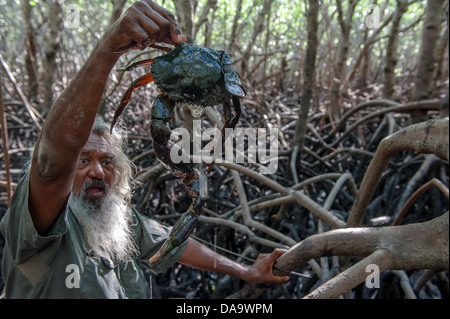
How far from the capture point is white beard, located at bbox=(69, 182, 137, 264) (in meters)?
1.71

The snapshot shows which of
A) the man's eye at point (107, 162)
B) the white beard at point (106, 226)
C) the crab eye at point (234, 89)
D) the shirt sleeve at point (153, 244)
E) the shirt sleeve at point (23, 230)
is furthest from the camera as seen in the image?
the shirt sleeve at point (153, 244)

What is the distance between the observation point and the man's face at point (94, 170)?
68.6 inches

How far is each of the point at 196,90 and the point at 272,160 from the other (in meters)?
2.54

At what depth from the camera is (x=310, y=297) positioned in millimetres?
1226

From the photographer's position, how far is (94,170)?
174 centimetres

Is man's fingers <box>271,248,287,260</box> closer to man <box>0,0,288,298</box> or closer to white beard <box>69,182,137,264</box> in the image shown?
man <box>0,0,288,298</box>

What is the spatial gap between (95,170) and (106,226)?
265 millimetres

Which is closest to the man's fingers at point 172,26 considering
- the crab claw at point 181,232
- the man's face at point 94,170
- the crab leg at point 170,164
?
the crab leg at point 170,164

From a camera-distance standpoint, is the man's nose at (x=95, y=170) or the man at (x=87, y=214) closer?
the man at (x=87, y=214)

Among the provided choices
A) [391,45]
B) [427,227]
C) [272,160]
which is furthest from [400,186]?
[427,227]

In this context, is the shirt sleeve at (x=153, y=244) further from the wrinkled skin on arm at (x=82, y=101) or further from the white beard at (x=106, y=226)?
the wrinkled skin on arm at (x=82, y=101)

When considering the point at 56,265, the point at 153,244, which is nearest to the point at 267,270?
the point at 153,244

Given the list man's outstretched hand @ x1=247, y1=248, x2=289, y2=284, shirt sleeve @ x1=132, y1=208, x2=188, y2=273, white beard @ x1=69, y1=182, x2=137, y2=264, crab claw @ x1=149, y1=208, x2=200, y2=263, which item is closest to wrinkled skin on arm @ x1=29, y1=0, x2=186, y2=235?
crab claw @ x1=149, y1=208, x2=200, y2=263

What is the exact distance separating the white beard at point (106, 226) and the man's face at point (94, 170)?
0.08ft
